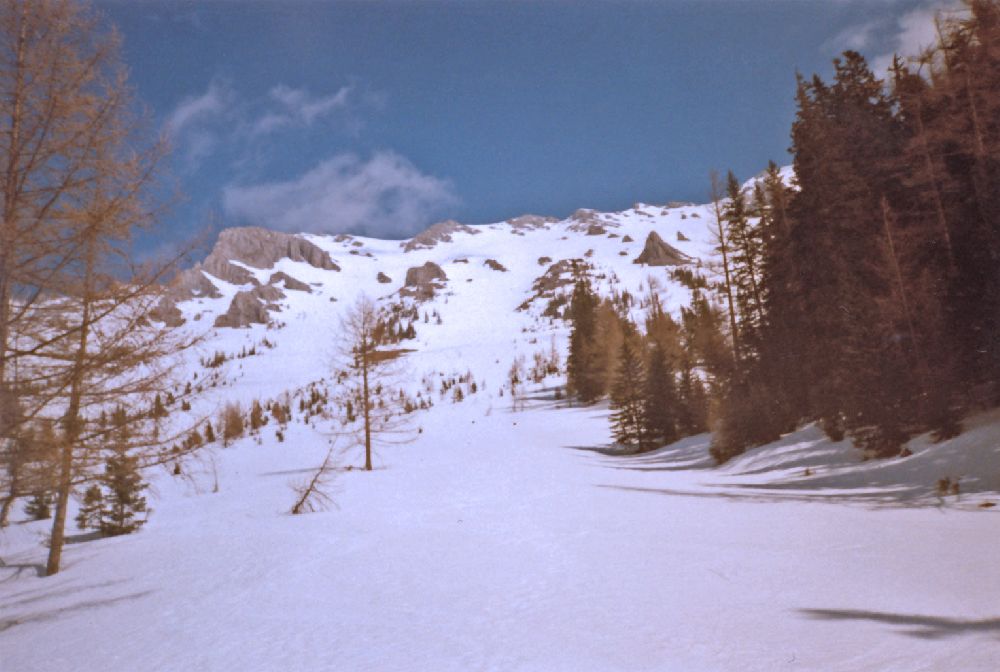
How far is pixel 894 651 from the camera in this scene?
3277 millimetres

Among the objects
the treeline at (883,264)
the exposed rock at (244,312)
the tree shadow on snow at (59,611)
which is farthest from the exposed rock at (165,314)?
the exposed rock at (244,312)

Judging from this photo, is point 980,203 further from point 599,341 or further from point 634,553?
point 599,341

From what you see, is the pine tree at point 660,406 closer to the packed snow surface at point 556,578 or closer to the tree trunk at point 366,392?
the packed snow surface at point 556,578

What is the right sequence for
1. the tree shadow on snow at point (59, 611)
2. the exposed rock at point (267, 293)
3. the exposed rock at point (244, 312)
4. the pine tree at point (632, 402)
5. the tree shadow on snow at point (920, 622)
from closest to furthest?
the tree shadow on snow at point (920, 622) < the tree shadow on snow at point (59, 611) < the pine tree at point (632, 402) < the exposed rock at point (244, 312) < the exposed rock at point (267, 293)

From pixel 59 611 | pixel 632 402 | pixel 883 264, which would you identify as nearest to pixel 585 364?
pixel 632 402

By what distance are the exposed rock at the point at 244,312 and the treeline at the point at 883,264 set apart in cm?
→ 17412

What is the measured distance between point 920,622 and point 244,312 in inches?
7604

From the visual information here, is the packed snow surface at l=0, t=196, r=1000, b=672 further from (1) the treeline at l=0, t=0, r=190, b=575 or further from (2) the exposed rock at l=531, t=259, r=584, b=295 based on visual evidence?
(2) the exposed rock at l=531, t=259, r=584, b=295

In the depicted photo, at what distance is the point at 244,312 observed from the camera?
172 m

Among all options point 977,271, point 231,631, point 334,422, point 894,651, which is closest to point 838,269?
point 977,271

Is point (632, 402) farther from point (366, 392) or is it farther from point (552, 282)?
point (552, 282)

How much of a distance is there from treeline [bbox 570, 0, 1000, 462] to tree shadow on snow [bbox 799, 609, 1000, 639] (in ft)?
36.5

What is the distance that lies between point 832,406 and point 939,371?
154 inches

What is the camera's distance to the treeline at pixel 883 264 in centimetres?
1327
